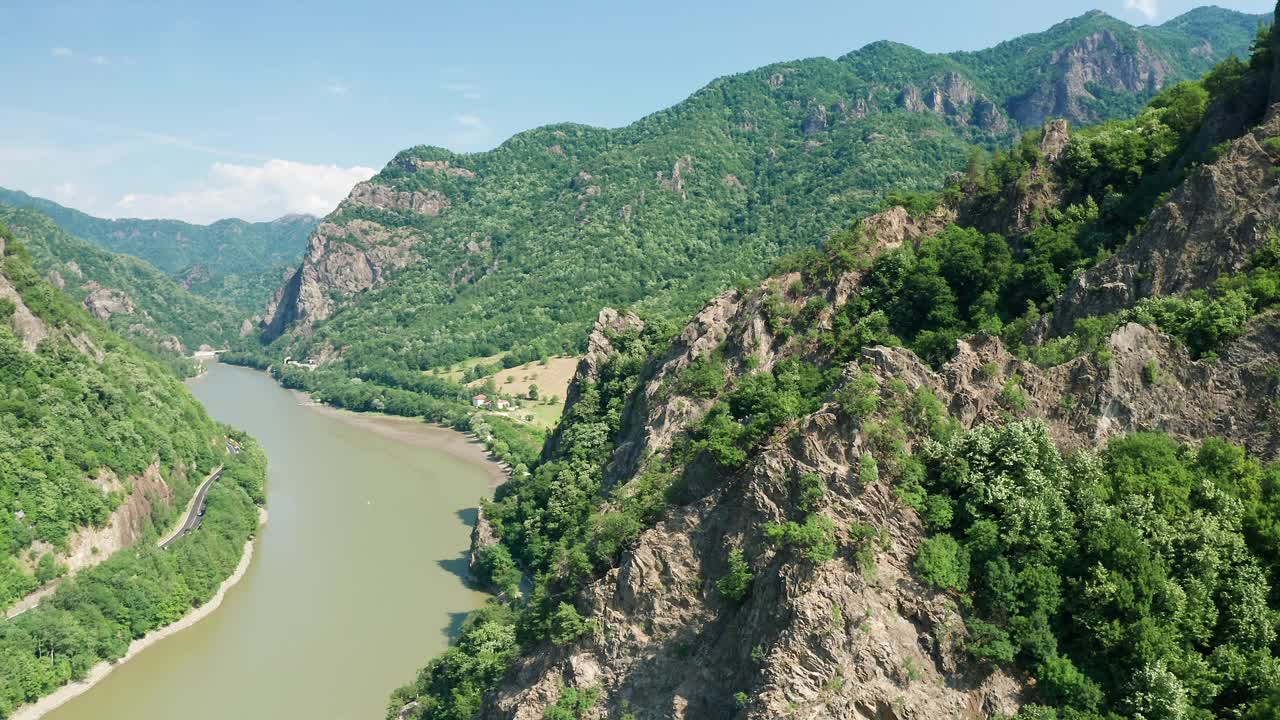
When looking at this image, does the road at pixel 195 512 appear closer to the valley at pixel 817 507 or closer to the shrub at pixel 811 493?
the valley at pixel 817 507

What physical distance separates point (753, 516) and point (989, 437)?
723cm

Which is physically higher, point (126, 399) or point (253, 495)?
point (126, 399)

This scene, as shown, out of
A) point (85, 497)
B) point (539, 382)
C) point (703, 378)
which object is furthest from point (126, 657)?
point (539, 382)

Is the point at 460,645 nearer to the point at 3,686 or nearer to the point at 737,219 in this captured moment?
the point at 3,686

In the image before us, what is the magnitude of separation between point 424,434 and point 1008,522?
107m

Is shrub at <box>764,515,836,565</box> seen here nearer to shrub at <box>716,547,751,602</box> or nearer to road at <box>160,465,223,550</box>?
shrub at <box>716,547,751,602</box>

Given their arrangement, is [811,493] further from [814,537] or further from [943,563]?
[943,563]

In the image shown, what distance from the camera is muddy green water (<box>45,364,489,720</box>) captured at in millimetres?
48812

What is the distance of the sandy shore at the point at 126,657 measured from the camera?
46.2m

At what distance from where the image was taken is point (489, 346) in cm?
16750

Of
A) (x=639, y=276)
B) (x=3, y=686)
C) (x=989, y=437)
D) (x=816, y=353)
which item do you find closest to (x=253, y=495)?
(x=3, y=686)

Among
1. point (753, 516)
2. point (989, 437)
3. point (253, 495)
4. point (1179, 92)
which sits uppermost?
point (1179, 92)

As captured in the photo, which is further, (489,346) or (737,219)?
(737,219)

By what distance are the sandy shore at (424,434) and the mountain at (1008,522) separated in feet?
210
